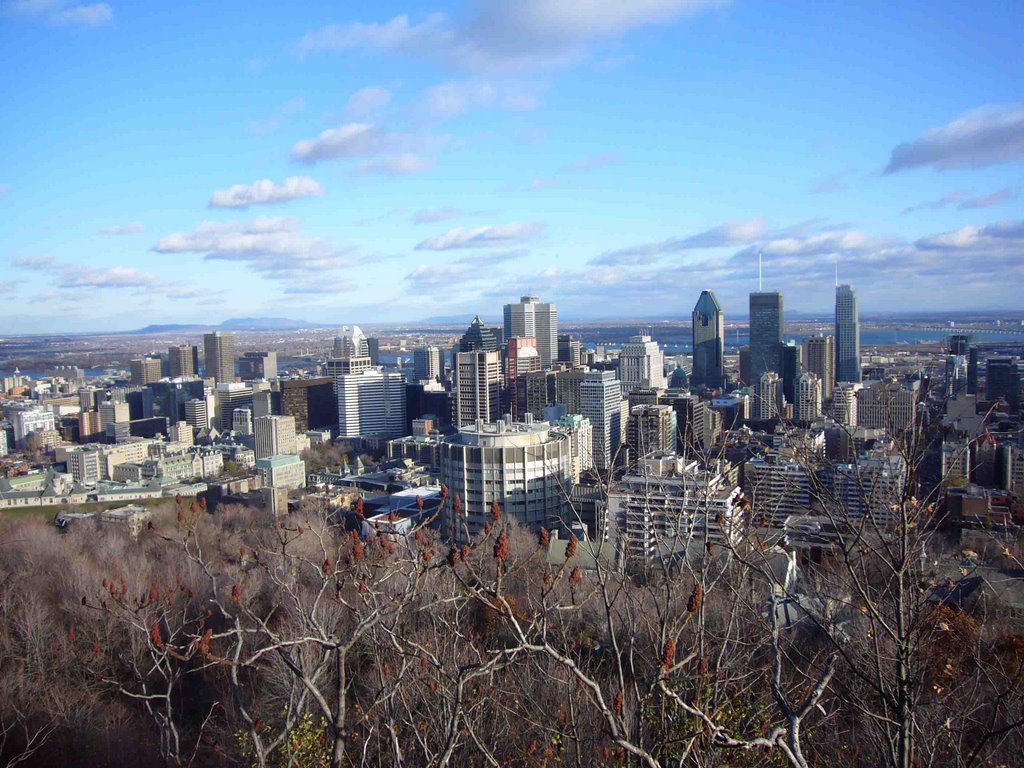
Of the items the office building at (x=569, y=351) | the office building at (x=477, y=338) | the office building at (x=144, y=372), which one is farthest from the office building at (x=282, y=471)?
the office building at (x=569, y=351)

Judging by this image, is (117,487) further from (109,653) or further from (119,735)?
(119,735)

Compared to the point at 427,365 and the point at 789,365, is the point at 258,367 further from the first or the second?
the point at 789,365

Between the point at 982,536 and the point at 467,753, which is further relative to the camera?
the point at 982,536

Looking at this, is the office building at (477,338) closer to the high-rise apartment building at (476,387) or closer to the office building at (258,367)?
the high-rise apartment building at (476,387)

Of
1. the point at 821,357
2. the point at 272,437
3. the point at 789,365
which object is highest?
the point at 821,357

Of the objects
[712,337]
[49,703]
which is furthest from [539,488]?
[712,337]

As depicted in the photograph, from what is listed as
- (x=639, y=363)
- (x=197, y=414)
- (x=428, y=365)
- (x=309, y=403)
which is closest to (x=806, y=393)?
(x=639, y=363)
